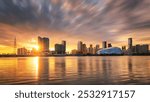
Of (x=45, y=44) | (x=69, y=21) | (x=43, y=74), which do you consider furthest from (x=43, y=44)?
(x=43, y=74)

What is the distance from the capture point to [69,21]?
78.0 feet

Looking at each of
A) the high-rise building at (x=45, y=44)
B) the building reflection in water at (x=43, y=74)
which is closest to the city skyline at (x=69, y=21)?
the high-rise building at (x=45, y=44)

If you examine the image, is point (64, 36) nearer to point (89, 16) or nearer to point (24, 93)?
point (89, 16)

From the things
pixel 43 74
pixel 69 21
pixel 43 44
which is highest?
pixel 69 21

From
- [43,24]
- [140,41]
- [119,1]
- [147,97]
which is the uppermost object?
[119,1]

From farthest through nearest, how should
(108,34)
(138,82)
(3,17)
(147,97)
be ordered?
(108,34), (3,17), (138,82), (147,97)

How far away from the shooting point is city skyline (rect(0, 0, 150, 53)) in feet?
72.1

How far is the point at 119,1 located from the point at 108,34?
4.06 m

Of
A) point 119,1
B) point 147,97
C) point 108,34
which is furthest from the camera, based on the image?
point 108,34

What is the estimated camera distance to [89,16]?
77.3 feet

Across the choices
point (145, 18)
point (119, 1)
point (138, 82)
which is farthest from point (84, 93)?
point (145, 18)

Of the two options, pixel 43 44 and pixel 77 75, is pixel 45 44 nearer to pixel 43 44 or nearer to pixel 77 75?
pixel 43 44

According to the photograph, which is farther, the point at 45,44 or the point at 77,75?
the point at 45,44

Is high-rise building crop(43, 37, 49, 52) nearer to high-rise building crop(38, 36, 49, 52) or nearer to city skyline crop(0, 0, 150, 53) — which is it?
high-rise building crop(38, 36, 49, 52)
